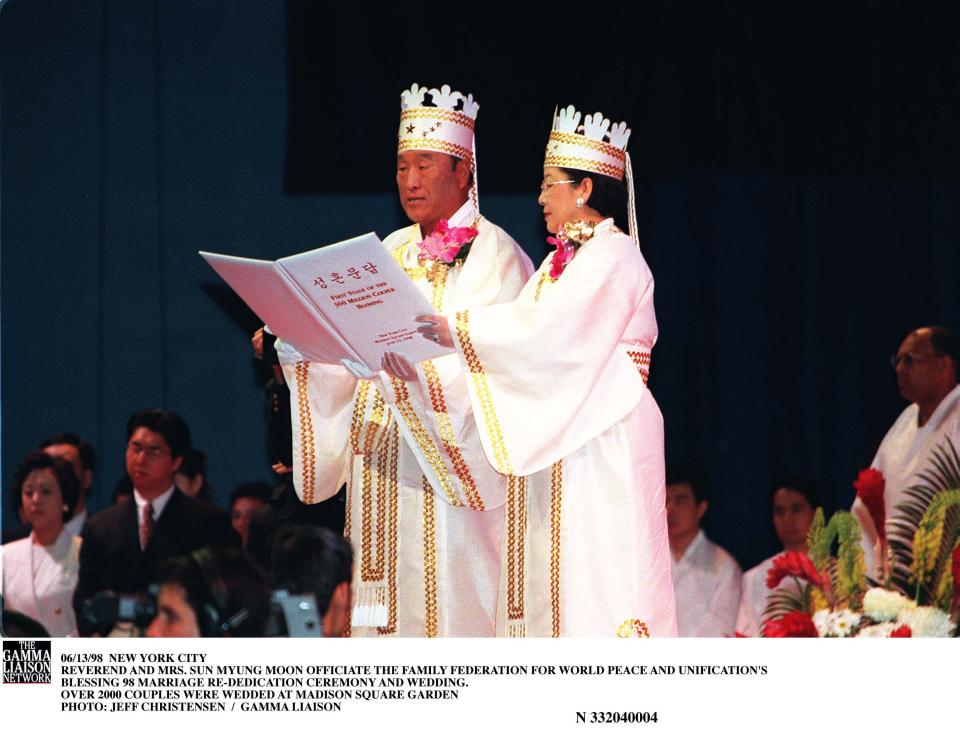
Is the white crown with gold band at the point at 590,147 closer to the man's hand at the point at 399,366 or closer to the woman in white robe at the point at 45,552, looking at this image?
the man's hand at the point at 399,366

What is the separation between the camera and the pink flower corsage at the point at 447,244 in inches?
198

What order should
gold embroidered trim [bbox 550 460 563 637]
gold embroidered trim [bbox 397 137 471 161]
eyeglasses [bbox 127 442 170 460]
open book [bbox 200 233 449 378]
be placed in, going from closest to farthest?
open book [bbox 200 233 449 378] < gold embroidered trim [bbox 550 460 563 637] < gold embroidered trim [bbox 397 137 471 161] < eyeglasses [bbox 127 442 170 460]

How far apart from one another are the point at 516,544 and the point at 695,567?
1.28 meters

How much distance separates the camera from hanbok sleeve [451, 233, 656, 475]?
455 centimetres

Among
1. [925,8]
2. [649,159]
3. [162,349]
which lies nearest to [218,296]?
[162,349]

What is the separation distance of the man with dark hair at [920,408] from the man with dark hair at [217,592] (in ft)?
9.64

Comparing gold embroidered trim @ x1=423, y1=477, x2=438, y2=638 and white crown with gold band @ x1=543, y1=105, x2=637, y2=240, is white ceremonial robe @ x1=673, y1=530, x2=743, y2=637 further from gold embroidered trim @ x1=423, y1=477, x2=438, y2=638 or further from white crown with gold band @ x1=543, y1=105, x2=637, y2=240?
white crown with gold band @ x1=543, y1=105, x2=637, y2=240

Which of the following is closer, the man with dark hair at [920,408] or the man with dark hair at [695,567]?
the man with dark hair at [920,408]

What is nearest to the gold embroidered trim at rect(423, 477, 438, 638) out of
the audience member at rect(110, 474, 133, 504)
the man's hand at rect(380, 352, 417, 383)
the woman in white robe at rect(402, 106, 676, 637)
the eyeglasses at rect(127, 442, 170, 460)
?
the woman in white robe at rect(402, 106, 676, 637)

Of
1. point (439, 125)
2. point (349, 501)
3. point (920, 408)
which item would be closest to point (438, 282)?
point (439, 125)

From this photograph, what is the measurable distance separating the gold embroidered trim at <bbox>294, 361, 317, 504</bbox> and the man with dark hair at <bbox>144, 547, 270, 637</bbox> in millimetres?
1785

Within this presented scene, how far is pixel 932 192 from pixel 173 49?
9.41 ft

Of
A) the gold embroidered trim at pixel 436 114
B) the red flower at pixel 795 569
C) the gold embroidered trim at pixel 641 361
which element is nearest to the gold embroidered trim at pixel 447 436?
the gold embroidered trim at pixel 641 361
